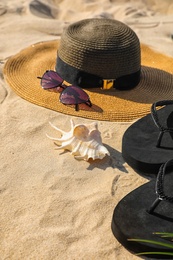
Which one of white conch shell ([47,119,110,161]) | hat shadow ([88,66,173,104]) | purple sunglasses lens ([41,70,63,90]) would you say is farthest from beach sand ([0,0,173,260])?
hat shadow ([88,66,173,104])

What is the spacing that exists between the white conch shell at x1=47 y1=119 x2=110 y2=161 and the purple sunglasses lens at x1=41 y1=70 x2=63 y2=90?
2.01 ft

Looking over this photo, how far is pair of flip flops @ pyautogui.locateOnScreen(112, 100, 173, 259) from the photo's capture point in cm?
174

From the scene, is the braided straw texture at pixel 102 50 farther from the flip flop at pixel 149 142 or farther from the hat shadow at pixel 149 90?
the flip flop at pixel 149 142

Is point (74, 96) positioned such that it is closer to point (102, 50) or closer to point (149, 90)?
point (102, 50)

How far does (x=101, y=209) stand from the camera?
78.2 inches

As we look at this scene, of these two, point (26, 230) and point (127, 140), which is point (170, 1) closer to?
point (127, 140)

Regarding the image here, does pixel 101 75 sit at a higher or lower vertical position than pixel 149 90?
higher

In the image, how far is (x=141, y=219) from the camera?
6.04 ft

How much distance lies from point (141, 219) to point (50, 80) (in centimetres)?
132

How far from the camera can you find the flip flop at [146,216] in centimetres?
174

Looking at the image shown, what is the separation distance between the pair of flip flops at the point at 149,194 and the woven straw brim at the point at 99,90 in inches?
9.6

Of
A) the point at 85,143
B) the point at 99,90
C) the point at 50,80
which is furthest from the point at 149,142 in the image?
the point at 50,80

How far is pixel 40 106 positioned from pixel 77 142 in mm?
576

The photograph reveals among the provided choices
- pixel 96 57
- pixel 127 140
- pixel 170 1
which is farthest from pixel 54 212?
pixel 170 1
